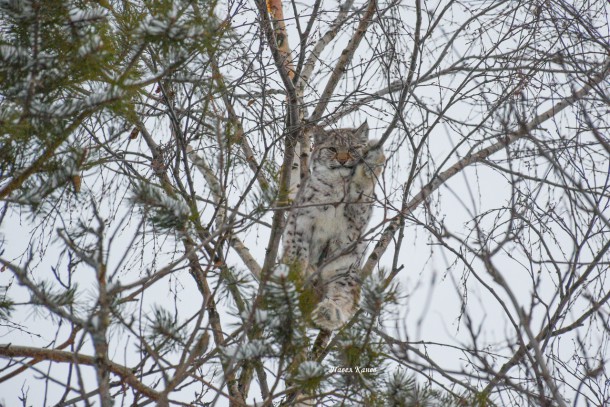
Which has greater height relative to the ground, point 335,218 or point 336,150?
point 336,150

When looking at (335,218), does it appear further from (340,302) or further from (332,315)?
(332,315)

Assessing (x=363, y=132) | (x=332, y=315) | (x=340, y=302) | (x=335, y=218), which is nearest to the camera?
(x=332, y=315)

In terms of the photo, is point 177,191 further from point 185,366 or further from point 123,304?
point 185,366

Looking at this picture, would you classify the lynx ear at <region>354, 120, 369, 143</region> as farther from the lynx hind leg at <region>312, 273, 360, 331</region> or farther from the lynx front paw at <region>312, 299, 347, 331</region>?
the lynx front paw at <region>312, 299, 347, 331</region>

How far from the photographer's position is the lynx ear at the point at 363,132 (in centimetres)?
565

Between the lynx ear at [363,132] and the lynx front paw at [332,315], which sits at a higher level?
the lynx ear at [363,132]

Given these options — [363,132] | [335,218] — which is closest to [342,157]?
[363,132]

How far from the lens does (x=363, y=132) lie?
5840 mm

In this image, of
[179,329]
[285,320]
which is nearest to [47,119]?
[179,329]

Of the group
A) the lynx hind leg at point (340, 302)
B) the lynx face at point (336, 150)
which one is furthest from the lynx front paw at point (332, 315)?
the lynx face at point (336, 150)

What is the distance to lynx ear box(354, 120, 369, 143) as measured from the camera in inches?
222

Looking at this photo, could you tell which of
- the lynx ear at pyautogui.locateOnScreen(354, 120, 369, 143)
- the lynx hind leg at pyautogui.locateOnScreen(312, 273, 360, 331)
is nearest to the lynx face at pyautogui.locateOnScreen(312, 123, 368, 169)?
the lynx ear at pyautogui.locateOnScreen(354, 120, 369, 143)

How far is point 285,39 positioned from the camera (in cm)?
553

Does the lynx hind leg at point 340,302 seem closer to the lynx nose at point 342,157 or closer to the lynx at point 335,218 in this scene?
the lynx at point 335,218
